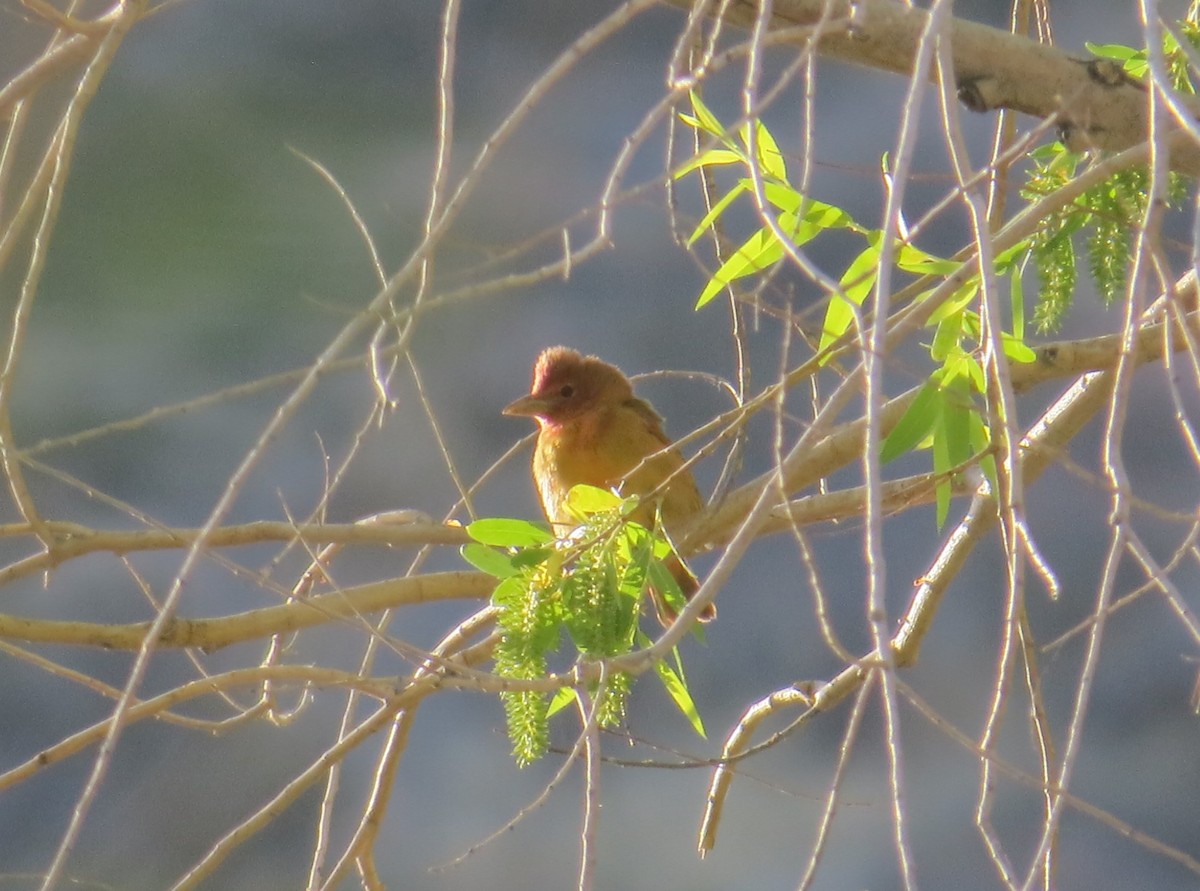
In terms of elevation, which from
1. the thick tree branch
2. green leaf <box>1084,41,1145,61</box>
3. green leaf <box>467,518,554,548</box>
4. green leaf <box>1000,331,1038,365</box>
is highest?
green leaf <box>1084,41,1145,61</box>

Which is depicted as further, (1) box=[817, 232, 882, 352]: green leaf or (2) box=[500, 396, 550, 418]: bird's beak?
(2) box=[500, 396, 550, 418]: bird's beak

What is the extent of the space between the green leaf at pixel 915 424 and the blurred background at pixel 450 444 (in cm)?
226

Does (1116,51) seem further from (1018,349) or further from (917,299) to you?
(917,299)

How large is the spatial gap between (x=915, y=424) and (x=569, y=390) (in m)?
2.08

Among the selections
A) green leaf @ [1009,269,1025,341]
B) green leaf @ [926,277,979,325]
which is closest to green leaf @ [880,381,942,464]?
green leaf @ [926,277,979,325]

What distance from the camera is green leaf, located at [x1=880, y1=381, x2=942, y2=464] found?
222 centimetres

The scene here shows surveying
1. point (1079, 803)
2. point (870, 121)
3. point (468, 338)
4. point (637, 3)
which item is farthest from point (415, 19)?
point (1079, 803)

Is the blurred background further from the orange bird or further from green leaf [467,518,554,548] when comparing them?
green leaf [467,518,554,548]

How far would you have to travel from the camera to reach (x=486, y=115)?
5.15m

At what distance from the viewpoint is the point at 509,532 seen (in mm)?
2393

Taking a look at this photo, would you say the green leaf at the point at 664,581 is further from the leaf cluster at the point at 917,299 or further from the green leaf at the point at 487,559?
the leaf cluster at the point at 917,299

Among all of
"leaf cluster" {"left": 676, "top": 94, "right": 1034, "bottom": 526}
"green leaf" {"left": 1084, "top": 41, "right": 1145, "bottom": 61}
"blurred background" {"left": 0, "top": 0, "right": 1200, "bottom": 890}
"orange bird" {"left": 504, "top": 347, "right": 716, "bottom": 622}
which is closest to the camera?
"leaf cluster" {"left": 676, "top": 94, "right": 1034, "bottom": 526}

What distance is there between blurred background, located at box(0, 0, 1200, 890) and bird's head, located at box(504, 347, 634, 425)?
50 cm

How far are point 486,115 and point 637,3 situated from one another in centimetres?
348
